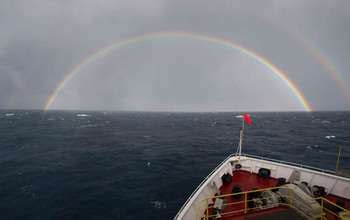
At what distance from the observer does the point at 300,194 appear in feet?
34.8

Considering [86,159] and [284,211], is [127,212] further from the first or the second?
[86,159]

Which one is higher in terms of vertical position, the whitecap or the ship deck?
the ship deck

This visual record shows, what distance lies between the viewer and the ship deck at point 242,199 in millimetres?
9914

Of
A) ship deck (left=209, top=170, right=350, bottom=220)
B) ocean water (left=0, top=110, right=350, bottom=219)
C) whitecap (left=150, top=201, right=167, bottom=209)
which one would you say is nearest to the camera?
ship deck (left=209, top=170, right=350, bottom=220)

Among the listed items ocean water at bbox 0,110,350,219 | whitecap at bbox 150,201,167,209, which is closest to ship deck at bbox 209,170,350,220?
ocean water at bbox 0,110,350,219

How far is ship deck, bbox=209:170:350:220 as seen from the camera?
9914 mm

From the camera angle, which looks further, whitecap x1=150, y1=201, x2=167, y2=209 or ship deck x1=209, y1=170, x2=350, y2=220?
whitecap x1=150, y1=201, x2=167, y2=209

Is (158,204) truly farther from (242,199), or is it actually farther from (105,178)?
(105,178)

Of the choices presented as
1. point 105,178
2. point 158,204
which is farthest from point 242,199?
point 105,178

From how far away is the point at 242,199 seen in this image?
13.1 m

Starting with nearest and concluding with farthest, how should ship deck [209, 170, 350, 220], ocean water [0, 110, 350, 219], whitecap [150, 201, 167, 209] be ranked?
ship deck [209, 170, 350, 220], ocean water [0, 110, 350, 219], whitecap [150, 201, 167, 209]

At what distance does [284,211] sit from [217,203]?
11.3ft

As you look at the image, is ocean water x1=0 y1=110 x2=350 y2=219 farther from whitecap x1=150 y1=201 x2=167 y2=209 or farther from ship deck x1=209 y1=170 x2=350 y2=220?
ship deck x1=209 y1=170 x2=350 y2=220

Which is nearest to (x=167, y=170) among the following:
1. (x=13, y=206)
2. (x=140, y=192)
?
(x=140, y=192)
